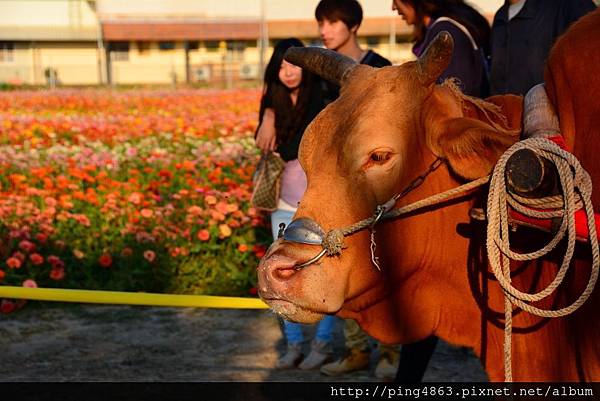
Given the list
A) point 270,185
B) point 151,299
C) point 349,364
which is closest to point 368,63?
point 270,185

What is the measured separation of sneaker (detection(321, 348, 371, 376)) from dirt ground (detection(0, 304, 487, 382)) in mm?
51

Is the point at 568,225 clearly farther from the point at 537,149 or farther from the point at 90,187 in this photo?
the point at 90,187

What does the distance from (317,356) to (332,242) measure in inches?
117

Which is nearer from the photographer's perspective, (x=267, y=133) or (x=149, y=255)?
(x=267, y=133)

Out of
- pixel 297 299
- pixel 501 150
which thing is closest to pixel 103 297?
pixel 297 299

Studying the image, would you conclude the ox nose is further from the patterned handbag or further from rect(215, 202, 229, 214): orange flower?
rect(215, 202, 229, 214): orange flower

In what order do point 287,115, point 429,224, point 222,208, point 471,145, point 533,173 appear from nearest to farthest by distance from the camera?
point 533,173 < point 471,145 < point 429,224 < point 287,115 < point 222,208

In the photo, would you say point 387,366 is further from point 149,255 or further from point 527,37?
point 149,255

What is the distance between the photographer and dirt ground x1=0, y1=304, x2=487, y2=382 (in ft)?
18.4

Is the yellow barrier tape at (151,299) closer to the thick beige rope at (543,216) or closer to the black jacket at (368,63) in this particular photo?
the black jacket at (368,63)

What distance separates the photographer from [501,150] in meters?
2.82

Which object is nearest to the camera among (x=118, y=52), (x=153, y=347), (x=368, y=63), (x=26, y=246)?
(x=368, y=63)

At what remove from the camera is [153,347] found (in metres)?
6.14

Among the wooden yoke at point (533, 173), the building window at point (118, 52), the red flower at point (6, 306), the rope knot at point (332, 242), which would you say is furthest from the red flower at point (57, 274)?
the building window at point (118, 52)
